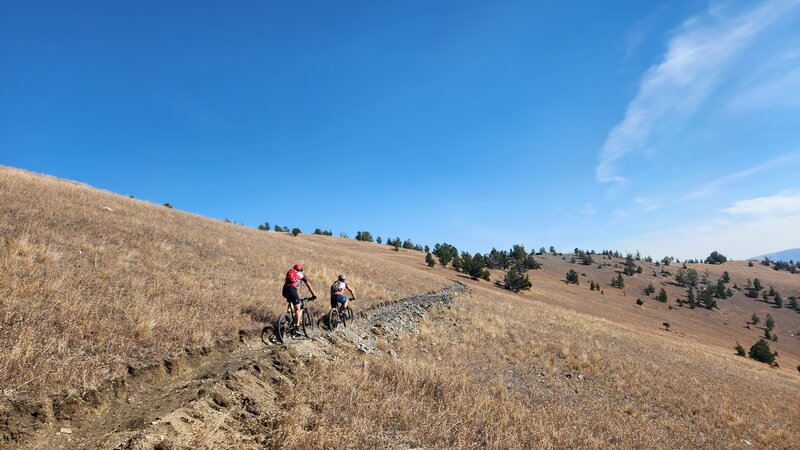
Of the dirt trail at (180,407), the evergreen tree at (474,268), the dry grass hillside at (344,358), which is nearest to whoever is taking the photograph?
the dirt trail at (180,407)

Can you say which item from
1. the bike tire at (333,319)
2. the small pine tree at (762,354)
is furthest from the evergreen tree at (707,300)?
the bike tire at (333,319)

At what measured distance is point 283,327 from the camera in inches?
457

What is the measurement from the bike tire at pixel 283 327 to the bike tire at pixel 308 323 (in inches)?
21.8

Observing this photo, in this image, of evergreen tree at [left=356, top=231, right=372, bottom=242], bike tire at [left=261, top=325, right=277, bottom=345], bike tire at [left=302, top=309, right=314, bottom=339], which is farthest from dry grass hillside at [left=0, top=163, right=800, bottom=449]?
evergreen tree at [left=356, top=231, right=372, bottom=242]

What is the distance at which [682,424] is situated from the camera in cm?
1396

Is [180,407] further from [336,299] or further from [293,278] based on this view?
[336,299]

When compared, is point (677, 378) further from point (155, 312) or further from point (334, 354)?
point (155, 312)

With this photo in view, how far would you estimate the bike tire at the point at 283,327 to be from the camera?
11.3 m

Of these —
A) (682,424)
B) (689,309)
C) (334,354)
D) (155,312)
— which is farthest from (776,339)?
(155,312)

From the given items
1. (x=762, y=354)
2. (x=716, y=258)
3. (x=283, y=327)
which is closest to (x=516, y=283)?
(x=762, y=354)

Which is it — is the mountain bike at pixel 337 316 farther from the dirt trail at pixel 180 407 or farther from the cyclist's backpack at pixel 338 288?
the dirt trail at pixel 180 407

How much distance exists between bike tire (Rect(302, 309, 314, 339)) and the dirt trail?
6.57ft

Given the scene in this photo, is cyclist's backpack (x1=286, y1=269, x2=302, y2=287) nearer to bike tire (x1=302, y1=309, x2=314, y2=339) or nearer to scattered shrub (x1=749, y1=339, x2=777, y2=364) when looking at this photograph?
bike tire (x1=302, y1=309, x2=314, y2=339)

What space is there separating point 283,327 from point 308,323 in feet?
6.07
